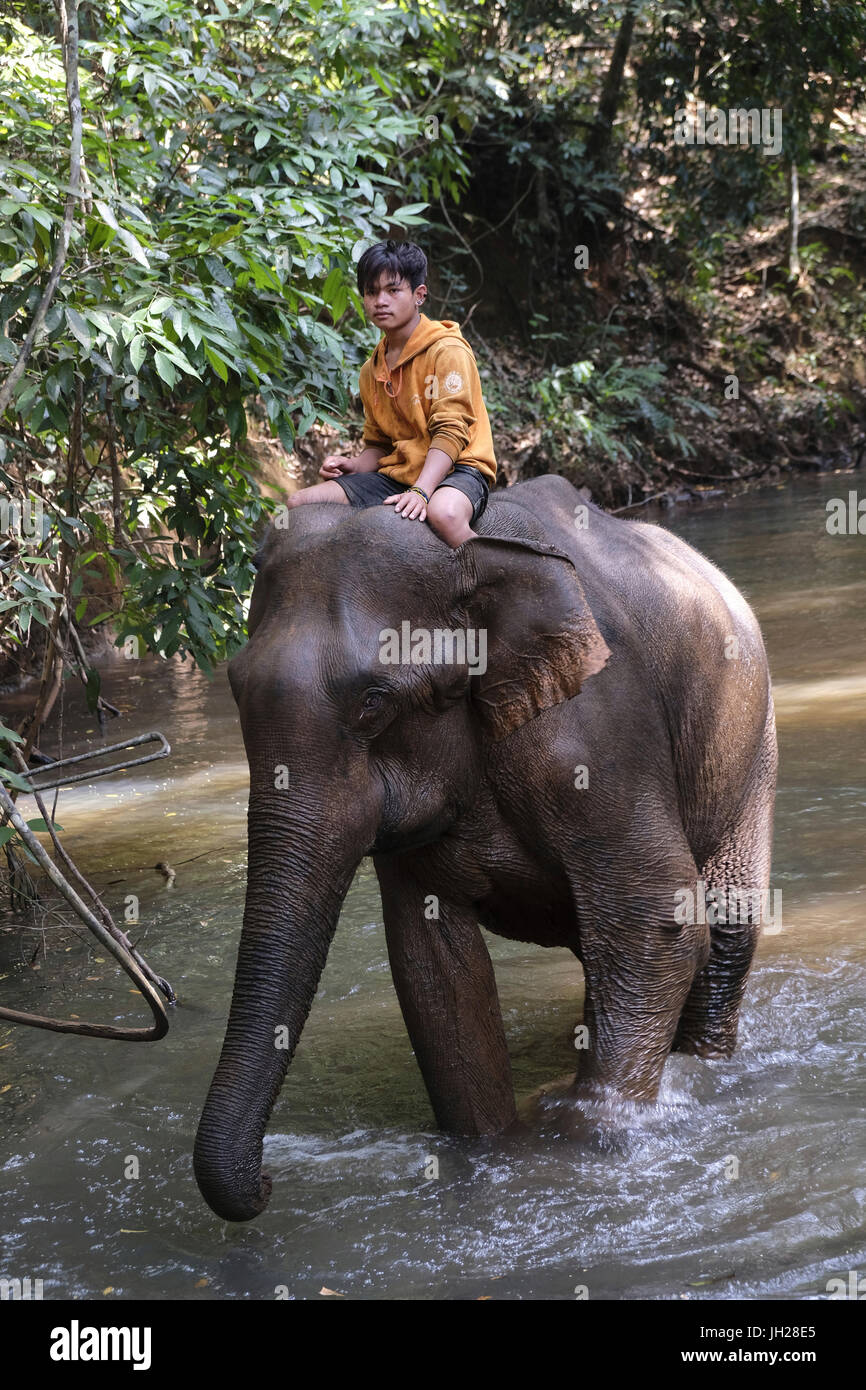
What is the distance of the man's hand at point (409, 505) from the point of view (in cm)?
378

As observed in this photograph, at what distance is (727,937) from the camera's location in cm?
495

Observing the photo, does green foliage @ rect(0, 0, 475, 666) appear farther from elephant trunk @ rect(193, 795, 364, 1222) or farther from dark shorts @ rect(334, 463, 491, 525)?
elephant trunk @ rect(193, 795, 364, 1222)

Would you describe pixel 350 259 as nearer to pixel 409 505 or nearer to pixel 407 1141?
pixel 409 505

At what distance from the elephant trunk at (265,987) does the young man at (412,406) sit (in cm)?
101

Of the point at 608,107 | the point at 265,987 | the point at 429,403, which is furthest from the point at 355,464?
the point at 608,107

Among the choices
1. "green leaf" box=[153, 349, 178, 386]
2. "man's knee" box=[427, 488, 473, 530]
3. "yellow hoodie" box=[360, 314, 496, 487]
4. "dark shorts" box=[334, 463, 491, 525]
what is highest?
"green leaf" box=[153, 349, 178, 386]

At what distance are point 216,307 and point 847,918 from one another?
349cm

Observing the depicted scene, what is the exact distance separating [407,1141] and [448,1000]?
0.49 metres

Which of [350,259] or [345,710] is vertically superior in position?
[350,259]

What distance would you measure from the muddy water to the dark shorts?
1.82 m

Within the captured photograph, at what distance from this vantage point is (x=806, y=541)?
52.8 feet

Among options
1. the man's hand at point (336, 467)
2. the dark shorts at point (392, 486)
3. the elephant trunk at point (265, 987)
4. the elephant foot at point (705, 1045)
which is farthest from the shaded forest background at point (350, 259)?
the elephant foot at point (705, 1045)

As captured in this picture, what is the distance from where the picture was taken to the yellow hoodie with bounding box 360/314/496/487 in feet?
13.4

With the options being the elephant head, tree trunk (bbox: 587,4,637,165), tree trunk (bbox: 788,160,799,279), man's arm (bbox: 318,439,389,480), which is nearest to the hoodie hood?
man's arm (bbox: 318,439,389,480)
